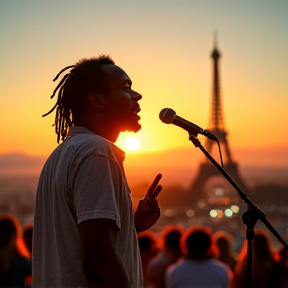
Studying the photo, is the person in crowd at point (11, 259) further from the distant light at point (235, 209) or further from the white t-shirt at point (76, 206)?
the white t-shirt at point (76, 206)

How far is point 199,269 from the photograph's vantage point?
5.44 m

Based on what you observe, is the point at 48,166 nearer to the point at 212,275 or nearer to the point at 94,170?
the point at 94,170

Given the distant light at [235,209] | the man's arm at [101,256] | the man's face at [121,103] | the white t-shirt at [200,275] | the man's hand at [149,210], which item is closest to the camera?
the man's arm at [101,256]

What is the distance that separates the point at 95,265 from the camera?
7.15 ft

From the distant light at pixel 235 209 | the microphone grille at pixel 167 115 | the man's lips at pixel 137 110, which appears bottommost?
the distant light at pixel 235 209

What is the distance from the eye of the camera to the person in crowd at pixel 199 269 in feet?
17.7

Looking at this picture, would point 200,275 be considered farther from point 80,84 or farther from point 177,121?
point 80,84

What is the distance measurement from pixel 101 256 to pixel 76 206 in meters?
0.19

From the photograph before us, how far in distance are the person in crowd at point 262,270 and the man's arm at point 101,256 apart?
3289 mm

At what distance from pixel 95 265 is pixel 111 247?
0.07 metres

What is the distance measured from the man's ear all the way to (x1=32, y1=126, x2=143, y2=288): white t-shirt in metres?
0.10

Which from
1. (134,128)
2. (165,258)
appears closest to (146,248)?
(165,258)

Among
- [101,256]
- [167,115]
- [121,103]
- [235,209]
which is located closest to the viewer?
[101,256]

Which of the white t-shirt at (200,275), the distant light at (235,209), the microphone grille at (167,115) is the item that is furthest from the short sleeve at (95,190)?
the white t-shirt at (200,275)
